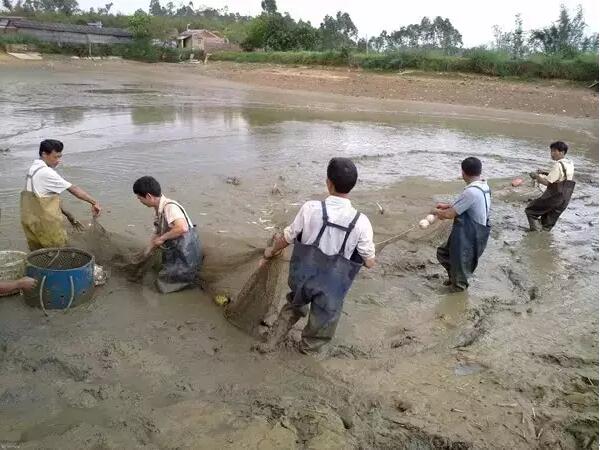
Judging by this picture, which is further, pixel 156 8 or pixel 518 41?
pixel 156 8

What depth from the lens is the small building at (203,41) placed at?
53.5 m

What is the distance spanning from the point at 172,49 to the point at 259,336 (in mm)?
49909

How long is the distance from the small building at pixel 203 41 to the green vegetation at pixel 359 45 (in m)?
1.42

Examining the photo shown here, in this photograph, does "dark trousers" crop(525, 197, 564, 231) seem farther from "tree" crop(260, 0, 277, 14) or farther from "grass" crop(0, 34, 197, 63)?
"tree" crop(260, 0, 277, 14)

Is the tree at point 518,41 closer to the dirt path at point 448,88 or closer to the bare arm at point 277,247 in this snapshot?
the dirt path at point 448,88

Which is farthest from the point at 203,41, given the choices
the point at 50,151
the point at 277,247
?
the point at 277,247

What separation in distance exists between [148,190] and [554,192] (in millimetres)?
5711

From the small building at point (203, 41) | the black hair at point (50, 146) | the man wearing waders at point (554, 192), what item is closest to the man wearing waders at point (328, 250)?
the black hair at point (50, 146)

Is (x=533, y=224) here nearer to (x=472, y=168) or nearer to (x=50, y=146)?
(x=472, y=168)

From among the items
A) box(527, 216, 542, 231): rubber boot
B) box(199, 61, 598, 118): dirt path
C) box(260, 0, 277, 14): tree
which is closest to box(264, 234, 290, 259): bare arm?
box(527, 216, 542, 231): rubber boot

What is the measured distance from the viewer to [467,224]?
17.4 feet

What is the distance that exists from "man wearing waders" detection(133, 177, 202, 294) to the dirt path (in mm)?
21863

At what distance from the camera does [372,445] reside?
322 centimetres

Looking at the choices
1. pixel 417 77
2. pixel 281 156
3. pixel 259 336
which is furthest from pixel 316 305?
pixel 417 77
